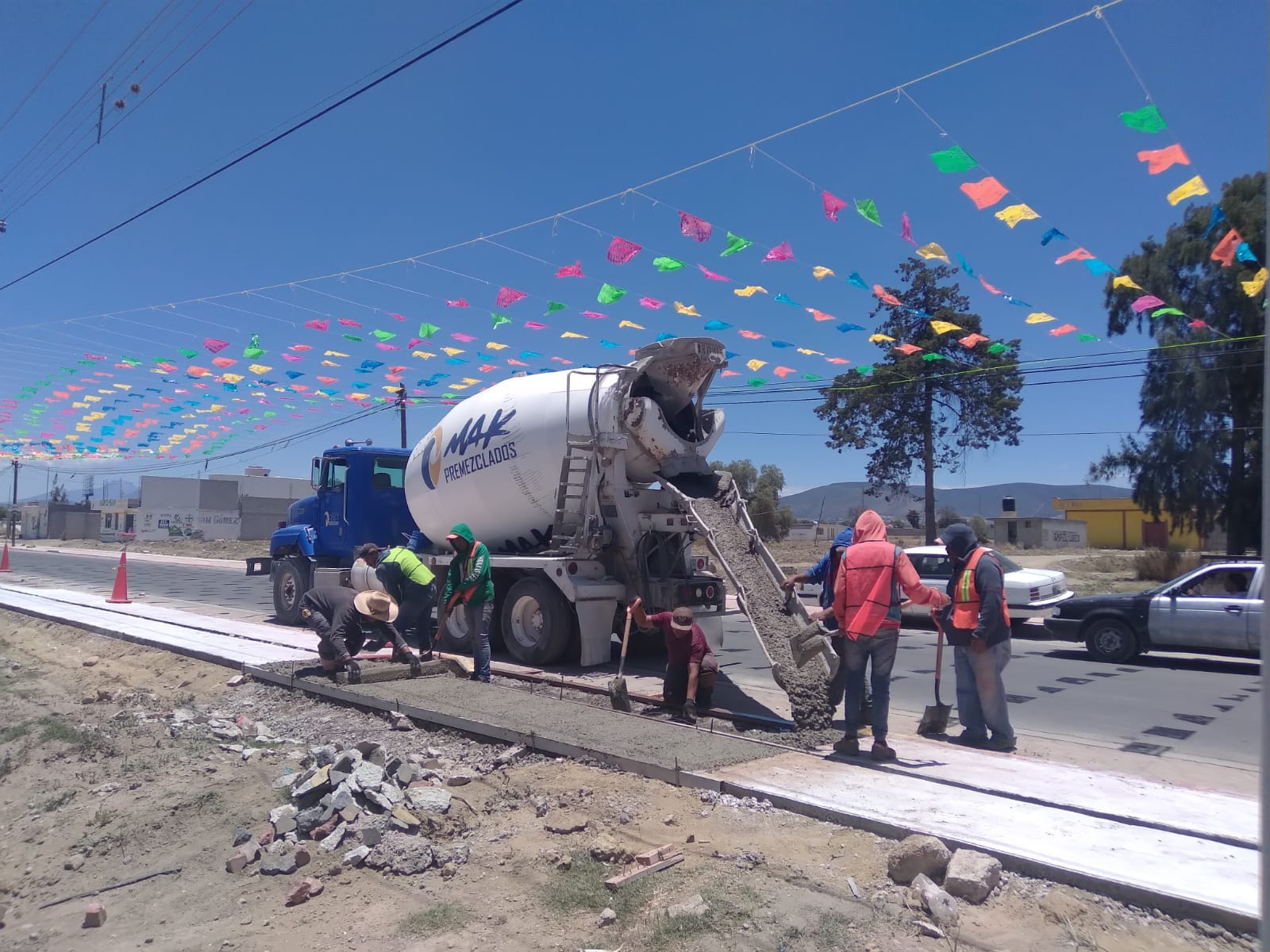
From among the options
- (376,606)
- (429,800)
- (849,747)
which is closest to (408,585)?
(376,606)

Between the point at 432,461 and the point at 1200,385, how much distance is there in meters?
25.4

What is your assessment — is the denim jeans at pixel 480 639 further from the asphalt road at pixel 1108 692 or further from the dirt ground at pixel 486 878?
the asphalt road at pixel 1108 692

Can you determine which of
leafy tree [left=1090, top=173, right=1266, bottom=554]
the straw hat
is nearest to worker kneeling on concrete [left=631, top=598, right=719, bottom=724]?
the straw hat

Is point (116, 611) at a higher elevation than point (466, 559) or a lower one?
lower

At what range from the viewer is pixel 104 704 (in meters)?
9.34

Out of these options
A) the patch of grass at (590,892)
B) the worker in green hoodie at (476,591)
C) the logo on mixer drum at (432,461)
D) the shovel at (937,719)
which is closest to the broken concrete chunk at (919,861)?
the patch of grass at (590,892)

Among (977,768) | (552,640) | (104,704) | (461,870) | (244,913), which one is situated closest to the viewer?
(244,913)

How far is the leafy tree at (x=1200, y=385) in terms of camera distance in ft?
90.5

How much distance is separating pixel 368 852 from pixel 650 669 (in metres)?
6.67

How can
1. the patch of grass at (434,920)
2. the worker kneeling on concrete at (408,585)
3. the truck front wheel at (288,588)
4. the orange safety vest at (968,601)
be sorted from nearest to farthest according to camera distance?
the patch of grass at (434,920) → the orange safety vest at (968,601) → the worker kneeling on concrete at (408,585) → the truck front wheel at (288,588)

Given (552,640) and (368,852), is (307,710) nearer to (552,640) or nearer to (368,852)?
(552,640)

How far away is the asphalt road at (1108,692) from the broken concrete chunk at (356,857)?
6.05 meters

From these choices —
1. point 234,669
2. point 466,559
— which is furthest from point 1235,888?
point 234,669

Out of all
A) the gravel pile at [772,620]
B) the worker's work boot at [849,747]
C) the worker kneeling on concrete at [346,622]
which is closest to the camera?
the worker's work boot at [849,747]
